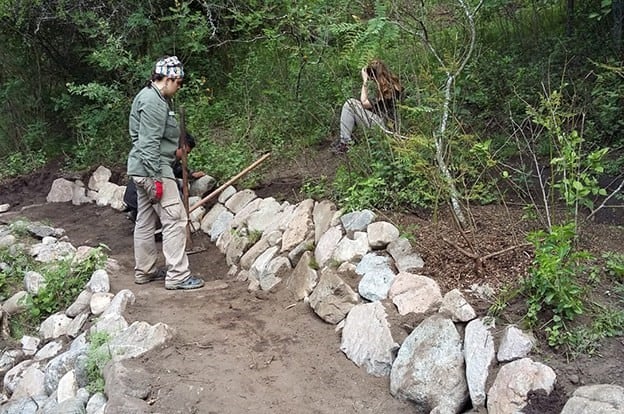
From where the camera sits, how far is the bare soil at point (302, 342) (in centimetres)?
366

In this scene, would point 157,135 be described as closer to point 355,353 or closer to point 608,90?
point 355,353

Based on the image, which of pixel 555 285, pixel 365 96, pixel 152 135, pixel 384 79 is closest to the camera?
pixel 555 285

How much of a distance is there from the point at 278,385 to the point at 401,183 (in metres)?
1.99

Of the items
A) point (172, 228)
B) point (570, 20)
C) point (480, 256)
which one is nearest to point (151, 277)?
point (172, 228)

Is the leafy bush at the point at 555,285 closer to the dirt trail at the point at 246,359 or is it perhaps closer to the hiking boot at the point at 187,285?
the dirt trail at the point at 246,359

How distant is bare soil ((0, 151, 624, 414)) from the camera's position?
366 centimetres

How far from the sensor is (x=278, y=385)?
395cm

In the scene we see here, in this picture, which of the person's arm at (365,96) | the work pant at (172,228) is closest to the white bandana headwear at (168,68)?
the work pant at (172,228)

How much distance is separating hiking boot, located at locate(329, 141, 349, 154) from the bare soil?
4.71 feet

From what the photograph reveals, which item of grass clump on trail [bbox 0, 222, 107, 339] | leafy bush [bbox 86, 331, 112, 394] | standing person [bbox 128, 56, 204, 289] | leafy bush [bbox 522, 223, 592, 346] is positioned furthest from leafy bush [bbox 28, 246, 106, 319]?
leafy bush [bbox 522, 223, 592, 346]

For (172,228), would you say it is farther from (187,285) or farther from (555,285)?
(555,285)

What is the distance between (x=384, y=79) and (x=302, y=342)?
8.64 feet

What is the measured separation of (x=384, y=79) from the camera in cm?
585

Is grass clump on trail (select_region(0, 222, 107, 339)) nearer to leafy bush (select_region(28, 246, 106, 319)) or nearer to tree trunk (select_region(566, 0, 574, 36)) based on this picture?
leafy bush (select_region(28, 246, 106, 319))
